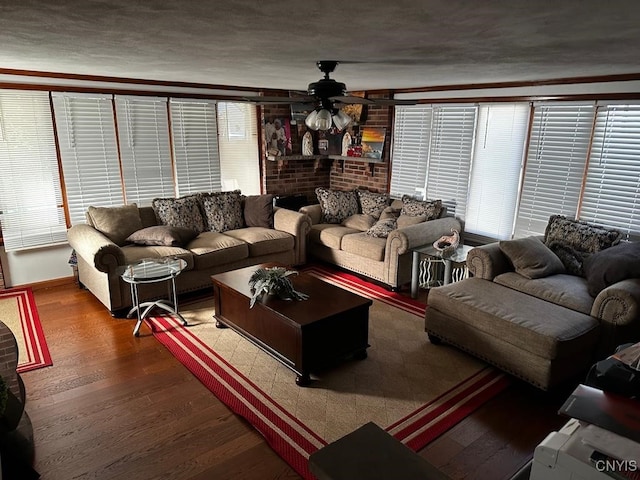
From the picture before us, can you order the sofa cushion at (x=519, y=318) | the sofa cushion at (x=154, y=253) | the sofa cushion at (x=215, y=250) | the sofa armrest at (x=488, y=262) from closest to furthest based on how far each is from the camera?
the sofa cushion at (x=519, y=318)
the sofa armrest at (x=488, y=262)
the sofa cushion at (x=154, y=253)
the sofa cushion at (x=215, y=250)

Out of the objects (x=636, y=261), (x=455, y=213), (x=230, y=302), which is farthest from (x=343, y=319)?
(x=455, y=213)

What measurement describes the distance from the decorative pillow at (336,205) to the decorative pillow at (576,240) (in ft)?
7.77

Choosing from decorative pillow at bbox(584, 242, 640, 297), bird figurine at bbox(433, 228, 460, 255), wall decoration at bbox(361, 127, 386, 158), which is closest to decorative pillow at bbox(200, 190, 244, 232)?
wall decoration at bbox(361, 127, 386, 158)

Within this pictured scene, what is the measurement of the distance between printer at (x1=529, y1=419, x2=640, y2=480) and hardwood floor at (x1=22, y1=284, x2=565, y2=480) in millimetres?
1217

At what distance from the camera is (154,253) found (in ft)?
13.6

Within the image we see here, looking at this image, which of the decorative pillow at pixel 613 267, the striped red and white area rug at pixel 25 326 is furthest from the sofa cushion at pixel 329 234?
the striped red and white area rug at pixel 25 326

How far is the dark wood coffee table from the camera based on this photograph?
293 centimetres

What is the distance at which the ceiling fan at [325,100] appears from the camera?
2799 millimetres

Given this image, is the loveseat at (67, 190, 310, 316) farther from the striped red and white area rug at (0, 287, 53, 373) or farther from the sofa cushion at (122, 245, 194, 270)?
the striped red and white area rug at (0, 287, 53, 373)

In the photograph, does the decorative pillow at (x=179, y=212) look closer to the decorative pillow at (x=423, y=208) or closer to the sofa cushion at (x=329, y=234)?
the sofa cushion at (x=329, y=234)

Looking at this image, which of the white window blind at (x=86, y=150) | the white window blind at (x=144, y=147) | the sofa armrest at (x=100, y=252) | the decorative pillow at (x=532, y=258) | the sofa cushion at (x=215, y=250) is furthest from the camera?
the white window blind at (x=144, y=147)

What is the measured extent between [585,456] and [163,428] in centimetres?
220

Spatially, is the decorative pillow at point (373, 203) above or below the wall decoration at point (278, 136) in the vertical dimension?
below

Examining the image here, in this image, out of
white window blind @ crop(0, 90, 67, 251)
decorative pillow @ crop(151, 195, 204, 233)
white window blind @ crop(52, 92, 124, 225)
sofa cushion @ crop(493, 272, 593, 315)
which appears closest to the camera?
sofa cushion @ crop(493, 272, 593, 315)
